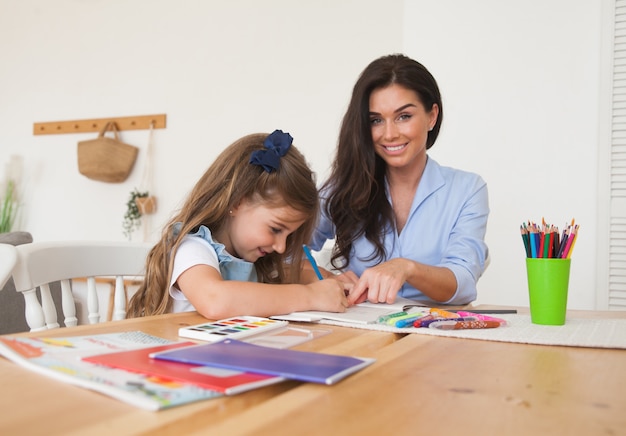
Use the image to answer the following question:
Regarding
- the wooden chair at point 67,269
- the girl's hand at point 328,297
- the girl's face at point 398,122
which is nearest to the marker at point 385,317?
the girl's hand at point 328,297

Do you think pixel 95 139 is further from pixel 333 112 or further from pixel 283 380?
pixel 283 380

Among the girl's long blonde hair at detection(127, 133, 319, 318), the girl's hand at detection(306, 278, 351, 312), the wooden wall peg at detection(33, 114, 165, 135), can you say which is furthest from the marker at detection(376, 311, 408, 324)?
the wooden wall peg at detection(33, 114, 165, 135)

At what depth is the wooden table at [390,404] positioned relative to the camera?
1.49ft

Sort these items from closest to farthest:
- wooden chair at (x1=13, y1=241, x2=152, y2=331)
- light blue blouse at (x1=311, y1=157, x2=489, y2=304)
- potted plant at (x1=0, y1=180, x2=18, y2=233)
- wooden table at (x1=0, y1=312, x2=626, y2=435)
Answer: wooden table at (x1=0, y1=312, x2=626, y2=435) < wooden chair at (x1=13, y1=241, x2=152, y2=331) < light blue blouse at (x1=311, y1=157, x2=489, y2=304) < potted plant at (x1=0, y1=180, x2=18, y2=233)

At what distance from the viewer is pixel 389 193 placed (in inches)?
69.6

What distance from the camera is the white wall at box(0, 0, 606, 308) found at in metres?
2.45

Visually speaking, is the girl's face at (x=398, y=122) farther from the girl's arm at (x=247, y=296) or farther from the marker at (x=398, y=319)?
the marker at (x=398, y=319)

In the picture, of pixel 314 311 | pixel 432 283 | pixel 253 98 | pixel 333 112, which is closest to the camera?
pixel 314 311

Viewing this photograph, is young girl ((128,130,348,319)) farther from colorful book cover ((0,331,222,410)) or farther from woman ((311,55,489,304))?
colorful book cover ((0,331,222,410))

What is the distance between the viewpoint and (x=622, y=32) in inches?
92.7

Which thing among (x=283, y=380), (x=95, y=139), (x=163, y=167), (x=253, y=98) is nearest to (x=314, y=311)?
(x=283, y=380)

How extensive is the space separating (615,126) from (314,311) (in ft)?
5.98

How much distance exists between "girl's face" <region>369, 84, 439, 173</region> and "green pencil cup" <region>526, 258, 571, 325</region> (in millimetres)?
715

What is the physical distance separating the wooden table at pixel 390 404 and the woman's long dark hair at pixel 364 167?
3.23 ft
